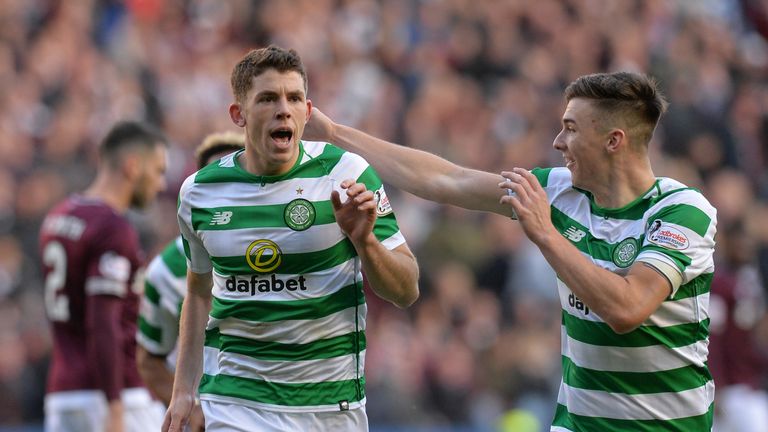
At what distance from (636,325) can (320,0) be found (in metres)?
13.1

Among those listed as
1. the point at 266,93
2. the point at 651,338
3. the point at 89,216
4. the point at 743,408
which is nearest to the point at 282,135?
the point at 266,93

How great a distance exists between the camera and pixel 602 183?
576cm

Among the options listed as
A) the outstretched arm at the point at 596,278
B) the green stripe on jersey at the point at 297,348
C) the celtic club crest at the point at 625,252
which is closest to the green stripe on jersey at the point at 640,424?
the outstretched arm at the point at 596,278

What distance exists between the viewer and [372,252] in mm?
5324

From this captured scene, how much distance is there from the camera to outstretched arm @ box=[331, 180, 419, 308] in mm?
5188

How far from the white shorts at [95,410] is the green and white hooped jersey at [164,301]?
3.07 ft

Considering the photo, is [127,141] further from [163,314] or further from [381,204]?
[381,204]

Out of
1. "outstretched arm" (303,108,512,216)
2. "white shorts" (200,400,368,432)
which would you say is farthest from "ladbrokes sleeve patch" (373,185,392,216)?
"white shorts" (200,400,368,432)

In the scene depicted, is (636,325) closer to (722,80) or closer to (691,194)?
(691,194)

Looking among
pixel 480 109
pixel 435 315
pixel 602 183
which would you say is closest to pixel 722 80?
pixel 480 109

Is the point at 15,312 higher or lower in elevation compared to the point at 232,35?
lower

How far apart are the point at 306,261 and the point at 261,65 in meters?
0.90

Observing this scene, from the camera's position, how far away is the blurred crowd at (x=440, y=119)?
525 inches

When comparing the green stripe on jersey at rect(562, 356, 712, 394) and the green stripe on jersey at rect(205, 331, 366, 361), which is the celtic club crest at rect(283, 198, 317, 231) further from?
the green stripe on jersey at rect(562, 356, 712, 394)
